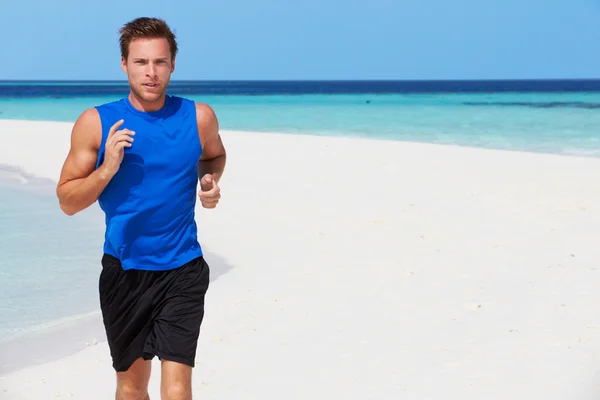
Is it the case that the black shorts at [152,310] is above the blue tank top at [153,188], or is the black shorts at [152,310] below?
below

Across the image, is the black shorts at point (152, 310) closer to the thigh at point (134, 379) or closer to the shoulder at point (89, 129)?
the thigh at point (134, 379)

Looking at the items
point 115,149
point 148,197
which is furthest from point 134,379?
point 115,149

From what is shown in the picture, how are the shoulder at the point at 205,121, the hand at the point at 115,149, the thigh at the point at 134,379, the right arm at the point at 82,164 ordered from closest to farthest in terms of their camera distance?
the hand at the point at 115,149 → the right arm at the point at 82,164 → the shoulder at the point at 205,121 → the thigh at the point at 134,379

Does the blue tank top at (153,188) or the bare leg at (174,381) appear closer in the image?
the blue tank top at (153,188)

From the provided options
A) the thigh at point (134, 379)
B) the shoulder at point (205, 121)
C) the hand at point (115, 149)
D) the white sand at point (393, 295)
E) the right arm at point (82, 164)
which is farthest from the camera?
the white sand at point (393, 295)

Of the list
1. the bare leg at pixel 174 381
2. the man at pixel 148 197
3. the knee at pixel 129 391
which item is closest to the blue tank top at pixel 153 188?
the man at pixel 148 197

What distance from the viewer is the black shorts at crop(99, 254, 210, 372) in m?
3.04

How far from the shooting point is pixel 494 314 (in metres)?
5.67

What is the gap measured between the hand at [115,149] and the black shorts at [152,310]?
1.53 ft

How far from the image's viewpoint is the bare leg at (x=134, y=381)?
3203 mm
